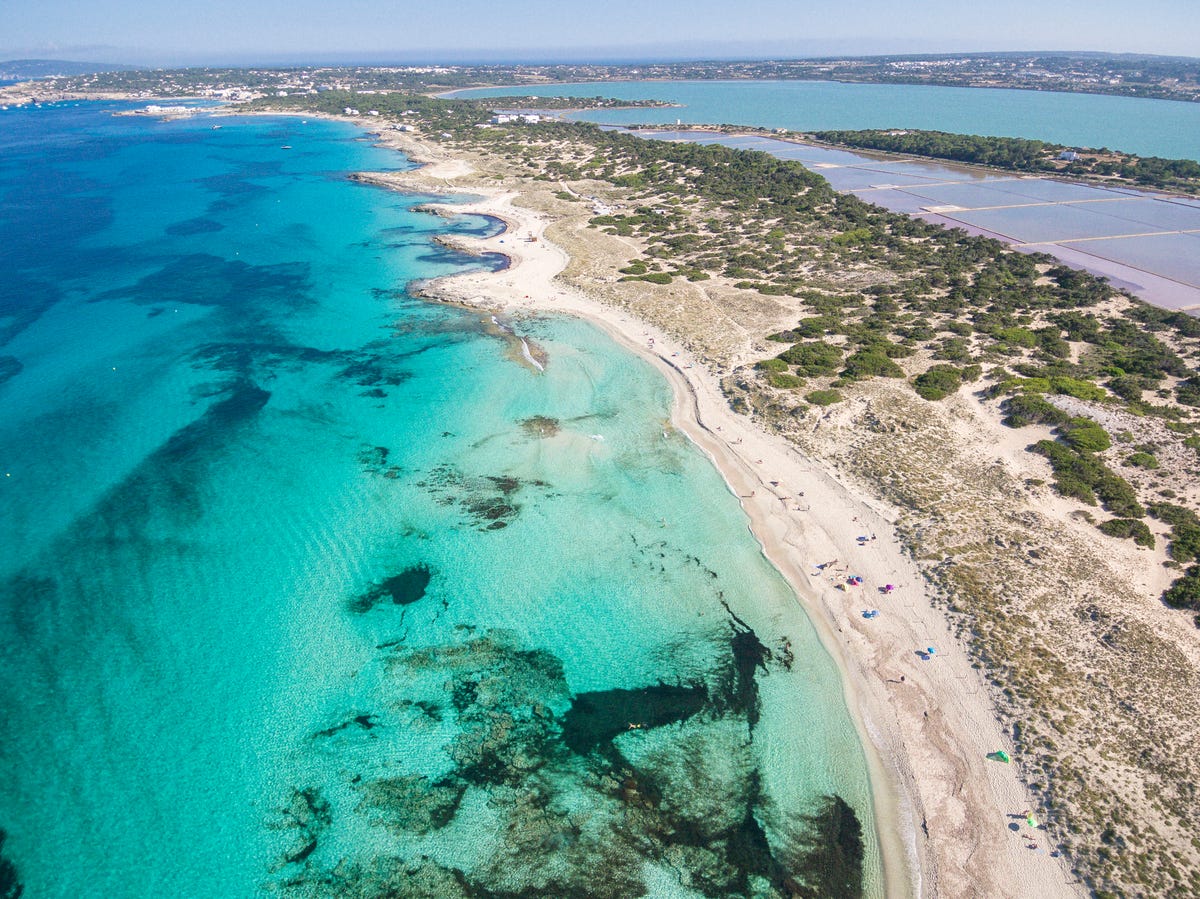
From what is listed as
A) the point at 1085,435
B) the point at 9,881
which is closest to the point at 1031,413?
the point at 1085,435

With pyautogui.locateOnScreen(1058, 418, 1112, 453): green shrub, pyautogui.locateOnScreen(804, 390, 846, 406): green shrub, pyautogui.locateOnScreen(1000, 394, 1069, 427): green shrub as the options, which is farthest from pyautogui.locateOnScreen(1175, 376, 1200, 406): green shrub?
pyautogui.locateOnScreen(804, 390, 846, 406): green shrub

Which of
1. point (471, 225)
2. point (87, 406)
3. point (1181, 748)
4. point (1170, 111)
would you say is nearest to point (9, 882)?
point (87, 406)

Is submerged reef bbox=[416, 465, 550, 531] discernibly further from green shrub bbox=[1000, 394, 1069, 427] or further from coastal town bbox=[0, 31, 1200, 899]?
green shrub bbox=[1000, 394, 1069, 427]

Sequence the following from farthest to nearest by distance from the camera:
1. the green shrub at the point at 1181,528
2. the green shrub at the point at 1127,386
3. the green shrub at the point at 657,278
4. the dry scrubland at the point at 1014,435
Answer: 1. the green shrub at the point at 657,278
2. the green shrub at the point at 1127,386
3. the green shrub at the point at 1181,528
4. the dry scrubland at the point at 1014,435

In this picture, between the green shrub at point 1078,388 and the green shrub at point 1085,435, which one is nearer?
the green shrub at point 1085,435

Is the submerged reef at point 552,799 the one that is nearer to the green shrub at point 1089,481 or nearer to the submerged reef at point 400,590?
the submerged reef at point 400,590

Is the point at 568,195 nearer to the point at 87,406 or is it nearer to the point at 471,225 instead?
the point at 471,225

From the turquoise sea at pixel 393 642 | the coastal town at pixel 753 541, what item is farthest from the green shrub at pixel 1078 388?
the turquoise sea at pixel 393 642
